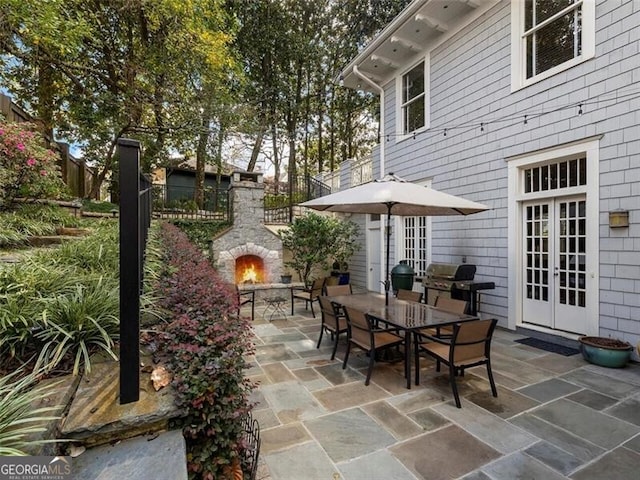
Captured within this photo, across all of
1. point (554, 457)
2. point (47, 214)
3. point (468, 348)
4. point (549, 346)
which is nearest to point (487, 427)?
point (554, 457)

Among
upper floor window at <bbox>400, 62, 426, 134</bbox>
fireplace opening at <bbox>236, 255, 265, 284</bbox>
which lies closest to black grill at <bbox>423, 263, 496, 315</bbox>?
upper floor window at <bbox>400, 62, 426, 134</bbox>

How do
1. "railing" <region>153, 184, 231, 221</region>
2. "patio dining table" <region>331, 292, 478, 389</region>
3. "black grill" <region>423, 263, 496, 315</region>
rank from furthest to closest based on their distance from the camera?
"railing" <region>153, 184, 231, 221</region>, "black grill" <region>423, 263, 496, 315</region>, "patio dining table" <region>331, 292, 478, 389</region>

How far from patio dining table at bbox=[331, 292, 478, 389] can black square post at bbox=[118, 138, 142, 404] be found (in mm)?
2484

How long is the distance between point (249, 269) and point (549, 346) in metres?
6.97

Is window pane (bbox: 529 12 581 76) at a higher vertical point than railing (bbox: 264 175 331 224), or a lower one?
higher

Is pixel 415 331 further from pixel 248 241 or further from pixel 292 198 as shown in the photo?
pixel 292 198

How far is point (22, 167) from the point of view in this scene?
4.91 meters

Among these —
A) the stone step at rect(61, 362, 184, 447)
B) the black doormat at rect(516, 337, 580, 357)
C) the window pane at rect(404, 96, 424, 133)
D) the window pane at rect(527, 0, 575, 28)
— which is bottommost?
the black doormat at rect(516, 337, 580, 357)

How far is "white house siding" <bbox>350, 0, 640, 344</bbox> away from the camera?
396cm

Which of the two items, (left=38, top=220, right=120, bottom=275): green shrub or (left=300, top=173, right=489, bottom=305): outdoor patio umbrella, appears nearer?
(left=38, top=220, right=120, bottom=275): green shrub

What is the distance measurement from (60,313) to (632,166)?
5.86 m

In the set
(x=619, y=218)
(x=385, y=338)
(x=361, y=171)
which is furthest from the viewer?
(x=361, y=171)

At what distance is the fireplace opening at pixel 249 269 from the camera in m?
8.93

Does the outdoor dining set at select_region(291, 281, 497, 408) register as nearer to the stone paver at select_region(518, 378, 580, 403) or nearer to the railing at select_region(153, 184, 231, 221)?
the stone paver at select_region(518, 378, 580, 403)
